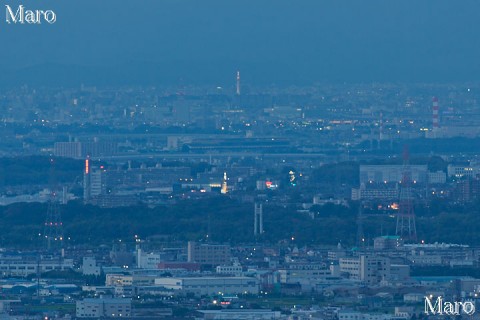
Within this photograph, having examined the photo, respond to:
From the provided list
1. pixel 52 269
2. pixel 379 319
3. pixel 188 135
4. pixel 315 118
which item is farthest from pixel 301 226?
pixel 315 118

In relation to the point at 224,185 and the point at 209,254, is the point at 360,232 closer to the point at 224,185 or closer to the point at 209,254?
the point at 209,254

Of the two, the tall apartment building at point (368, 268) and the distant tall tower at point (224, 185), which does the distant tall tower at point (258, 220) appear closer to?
the tall apartment building at point (368, 268)

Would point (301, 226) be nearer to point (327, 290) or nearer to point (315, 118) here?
point (327, 290)

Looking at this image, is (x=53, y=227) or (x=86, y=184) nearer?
(x=53, y=227)

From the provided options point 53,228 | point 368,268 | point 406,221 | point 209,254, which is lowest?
point 368,268

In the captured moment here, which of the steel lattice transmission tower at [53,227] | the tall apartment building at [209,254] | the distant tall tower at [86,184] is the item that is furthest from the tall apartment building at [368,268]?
the distant tall tower at [86,184]

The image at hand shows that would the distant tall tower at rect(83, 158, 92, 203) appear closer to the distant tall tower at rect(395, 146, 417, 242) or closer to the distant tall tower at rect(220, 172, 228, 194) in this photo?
the distant tall tower at rect(220, 172, 228, 194)

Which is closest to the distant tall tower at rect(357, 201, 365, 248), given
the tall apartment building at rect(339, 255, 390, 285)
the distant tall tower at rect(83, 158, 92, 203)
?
the tall apartment building at rect(339, 255, 390, 285)

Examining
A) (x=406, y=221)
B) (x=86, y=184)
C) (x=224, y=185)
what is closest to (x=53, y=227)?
(x=406, y=221)
